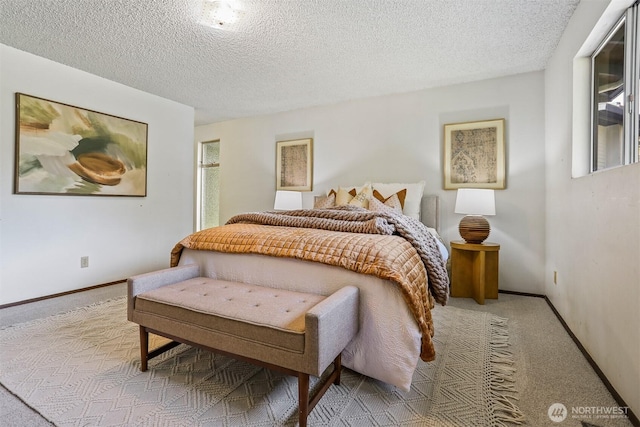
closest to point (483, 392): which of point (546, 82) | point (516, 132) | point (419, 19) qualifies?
point (419, 19)

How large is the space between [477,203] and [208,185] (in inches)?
175

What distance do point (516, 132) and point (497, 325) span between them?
2.04 metres

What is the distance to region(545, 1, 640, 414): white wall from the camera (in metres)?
1.28

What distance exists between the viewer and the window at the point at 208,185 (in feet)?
17.4

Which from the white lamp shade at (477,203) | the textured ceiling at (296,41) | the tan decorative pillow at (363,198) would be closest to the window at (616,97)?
the textured ceiling at (296,41)

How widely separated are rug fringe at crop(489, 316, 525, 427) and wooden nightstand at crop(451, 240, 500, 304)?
0.67 m

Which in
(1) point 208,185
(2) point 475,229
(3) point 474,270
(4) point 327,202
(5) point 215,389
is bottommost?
(5) point 215,389

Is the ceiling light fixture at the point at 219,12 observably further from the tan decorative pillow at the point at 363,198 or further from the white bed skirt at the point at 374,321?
the tan decorative pillow at the point at 363,198

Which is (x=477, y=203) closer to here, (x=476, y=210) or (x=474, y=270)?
(x=476, y=210)

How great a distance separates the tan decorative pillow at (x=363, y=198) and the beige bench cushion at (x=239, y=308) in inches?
70.5

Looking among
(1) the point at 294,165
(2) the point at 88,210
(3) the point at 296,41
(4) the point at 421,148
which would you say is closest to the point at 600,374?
(4) the point at 421,148

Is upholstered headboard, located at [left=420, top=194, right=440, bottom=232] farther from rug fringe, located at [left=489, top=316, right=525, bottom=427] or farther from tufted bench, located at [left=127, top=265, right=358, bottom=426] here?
tufted bench, located at [left=127, top=265, right=358, bottom=426]

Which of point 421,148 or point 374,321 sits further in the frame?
point 421,148

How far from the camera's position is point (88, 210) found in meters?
3.13
